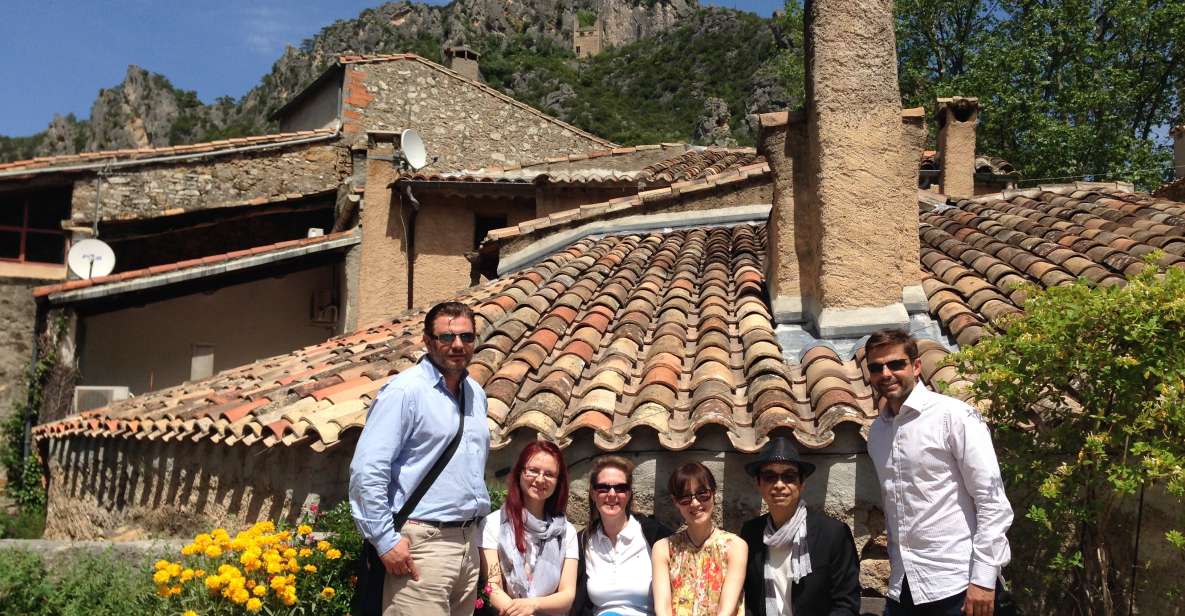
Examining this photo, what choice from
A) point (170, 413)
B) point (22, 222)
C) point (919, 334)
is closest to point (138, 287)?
point (22, 222)

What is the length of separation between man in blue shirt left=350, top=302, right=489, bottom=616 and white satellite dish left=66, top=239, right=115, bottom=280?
955 cm

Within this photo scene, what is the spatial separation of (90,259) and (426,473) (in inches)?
384

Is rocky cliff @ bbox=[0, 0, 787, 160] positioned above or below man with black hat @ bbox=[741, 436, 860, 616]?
above

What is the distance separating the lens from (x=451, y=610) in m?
3.11

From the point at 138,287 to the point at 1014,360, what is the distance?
34.0ft

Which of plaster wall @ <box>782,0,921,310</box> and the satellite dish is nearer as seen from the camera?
plaster wall @ <box>782,0,921,310</box>

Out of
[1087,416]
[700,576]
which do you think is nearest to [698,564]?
[700,576]

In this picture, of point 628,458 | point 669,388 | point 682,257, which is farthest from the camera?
point 682,257

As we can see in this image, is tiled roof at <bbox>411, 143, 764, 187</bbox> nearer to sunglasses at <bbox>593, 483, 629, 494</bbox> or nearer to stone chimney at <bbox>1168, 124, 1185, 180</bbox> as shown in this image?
stone chimney at <bbox>1168, 124, 1185, 180</bbox>

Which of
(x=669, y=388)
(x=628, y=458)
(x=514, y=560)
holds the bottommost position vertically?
(x=514, y=560)

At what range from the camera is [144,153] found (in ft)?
39.9

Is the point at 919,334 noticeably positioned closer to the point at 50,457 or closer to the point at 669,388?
the point at 669,388

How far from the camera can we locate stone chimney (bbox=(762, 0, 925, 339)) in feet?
15.9

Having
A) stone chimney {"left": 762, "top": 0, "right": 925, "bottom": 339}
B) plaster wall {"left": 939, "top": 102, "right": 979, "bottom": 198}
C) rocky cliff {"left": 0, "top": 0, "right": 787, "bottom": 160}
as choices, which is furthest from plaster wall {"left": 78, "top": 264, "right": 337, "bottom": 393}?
rocky cliff {"left": 0, "top": 0, "right": 787, "bottom": 160}
